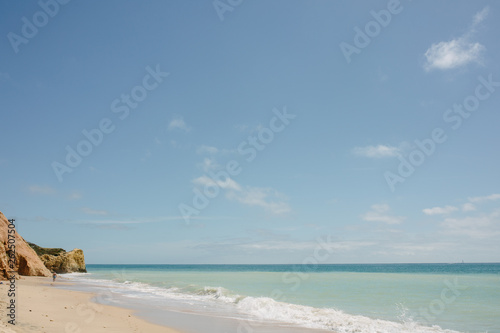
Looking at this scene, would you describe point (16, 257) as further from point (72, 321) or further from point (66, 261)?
point (66, 261)

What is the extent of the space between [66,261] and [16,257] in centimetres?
3256

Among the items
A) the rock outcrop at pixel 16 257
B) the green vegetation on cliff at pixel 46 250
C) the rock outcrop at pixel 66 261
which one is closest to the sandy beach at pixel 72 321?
the rock outcrop at pixel 16 257

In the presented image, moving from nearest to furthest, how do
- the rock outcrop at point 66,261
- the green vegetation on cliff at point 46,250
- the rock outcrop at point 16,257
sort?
1. the rock outcrop at point 16,257
2. the rock outcrop at point 66,261
3. the green vegetation on cliff at point 46,250

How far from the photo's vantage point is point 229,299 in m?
25.4

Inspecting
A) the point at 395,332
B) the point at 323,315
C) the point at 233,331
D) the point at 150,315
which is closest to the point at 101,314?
the point at 150,315

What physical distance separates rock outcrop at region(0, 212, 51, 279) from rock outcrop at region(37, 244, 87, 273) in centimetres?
2519

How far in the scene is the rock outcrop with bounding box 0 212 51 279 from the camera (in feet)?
92.3

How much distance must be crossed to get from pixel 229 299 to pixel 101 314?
11605mm

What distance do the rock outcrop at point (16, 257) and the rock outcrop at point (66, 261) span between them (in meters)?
25.2

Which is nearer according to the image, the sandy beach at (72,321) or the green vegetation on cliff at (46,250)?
the sandy beach at (72,321)

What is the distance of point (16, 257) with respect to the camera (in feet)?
118

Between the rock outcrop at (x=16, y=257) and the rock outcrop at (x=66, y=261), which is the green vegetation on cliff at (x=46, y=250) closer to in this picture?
the rock outcrop at (x=66, y=261)

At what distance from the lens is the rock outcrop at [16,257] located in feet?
92.3

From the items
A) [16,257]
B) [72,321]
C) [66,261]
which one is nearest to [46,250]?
[66,261]
